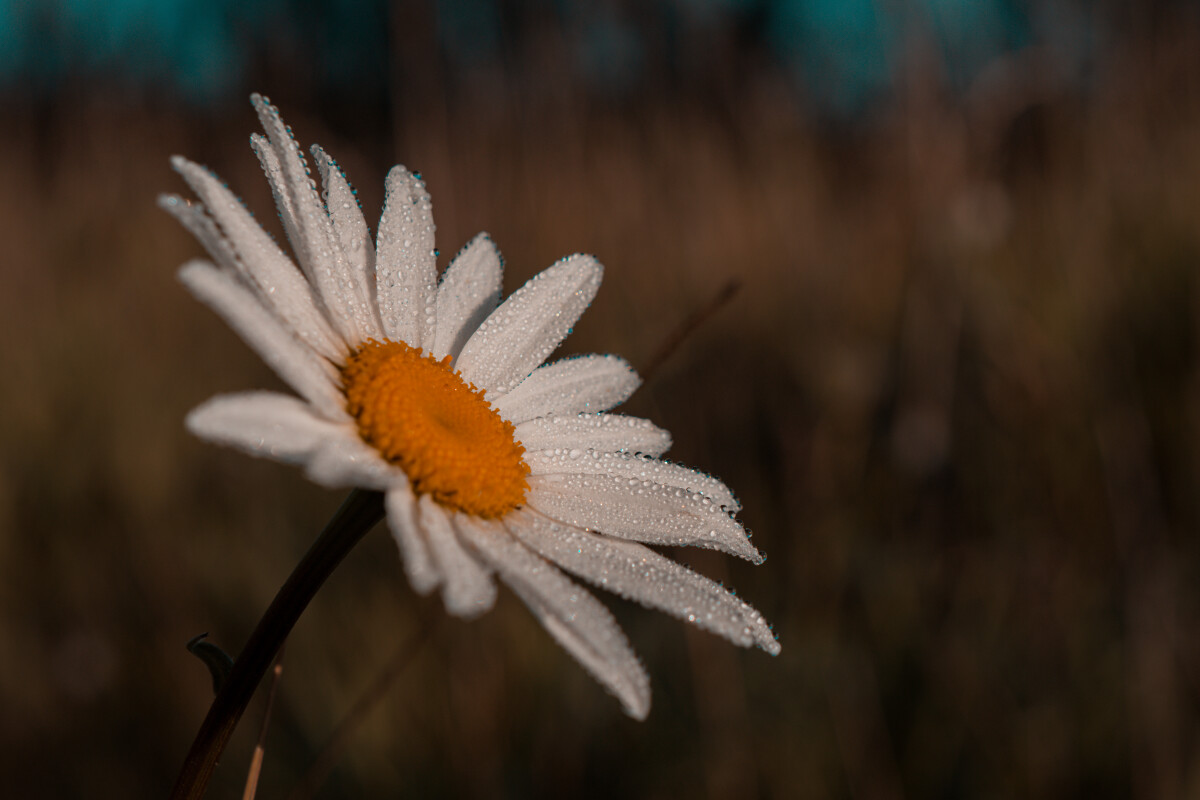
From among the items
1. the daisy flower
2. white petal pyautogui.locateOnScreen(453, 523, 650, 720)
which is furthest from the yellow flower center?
white petal pyautogui.locateOnScreen(453, 523, 650, 720)

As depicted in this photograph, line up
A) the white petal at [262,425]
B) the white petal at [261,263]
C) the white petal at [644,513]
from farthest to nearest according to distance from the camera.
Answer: the white petal at [644,513]
the white petal at [261,263]
the white petal at [262,425]

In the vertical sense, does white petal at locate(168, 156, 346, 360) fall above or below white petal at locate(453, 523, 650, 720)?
above

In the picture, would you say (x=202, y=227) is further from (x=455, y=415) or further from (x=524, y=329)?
(x=524, y=329)

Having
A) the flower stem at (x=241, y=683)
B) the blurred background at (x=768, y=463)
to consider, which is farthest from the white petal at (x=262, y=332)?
the blurred background at (x=768, y=463)

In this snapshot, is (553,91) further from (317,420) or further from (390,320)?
(317,420)

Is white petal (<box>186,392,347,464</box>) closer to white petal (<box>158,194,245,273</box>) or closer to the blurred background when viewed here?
white petal (<box>158,194,245,273</box>)

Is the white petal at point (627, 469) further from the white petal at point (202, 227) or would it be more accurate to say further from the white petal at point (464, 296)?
the white petal at point (202, 227)

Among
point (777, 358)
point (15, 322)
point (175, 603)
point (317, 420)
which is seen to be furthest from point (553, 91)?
point (317, 420)
